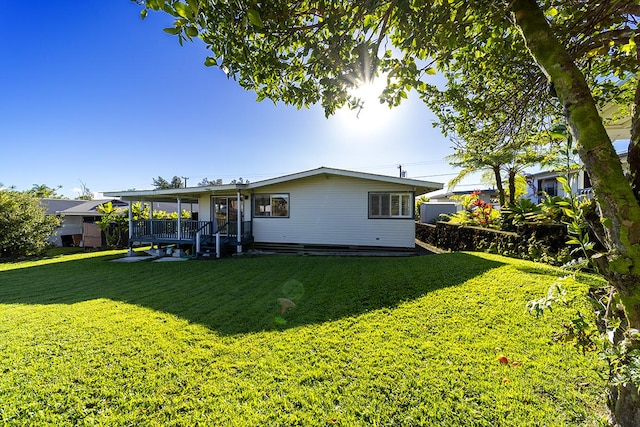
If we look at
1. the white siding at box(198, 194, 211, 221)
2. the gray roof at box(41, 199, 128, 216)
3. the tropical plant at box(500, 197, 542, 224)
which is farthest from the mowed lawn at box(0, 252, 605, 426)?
the gray roof at box(41, 199, 128, 216)

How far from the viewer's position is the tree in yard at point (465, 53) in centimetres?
122

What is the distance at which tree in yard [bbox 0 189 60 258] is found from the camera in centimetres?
1342

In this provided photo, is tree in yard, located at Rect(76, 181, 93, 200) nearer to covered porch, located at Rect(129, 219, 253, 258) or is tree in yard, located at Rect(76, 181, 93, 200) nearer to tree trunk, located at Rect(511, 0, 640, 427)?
covered porch, located at Rect(129, 219, 253, 258)

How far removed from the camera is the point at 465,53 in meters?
3.08

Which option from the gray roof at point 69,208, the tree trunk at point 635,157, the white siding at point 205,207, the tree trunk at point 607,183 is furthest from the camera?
the gray roof at point 69,208

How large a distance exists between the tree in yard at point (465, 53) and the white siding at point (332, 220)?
25.9 feet

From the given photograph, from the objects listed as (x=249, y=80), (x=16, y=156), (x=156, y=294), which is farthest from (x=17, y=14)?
(x=16, y=156)

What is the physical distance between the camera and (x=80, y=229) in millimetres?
20562

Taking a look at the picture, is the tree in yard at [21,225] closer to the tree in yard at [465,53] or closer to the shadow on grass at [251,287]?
the shadow on grass at [251,287]

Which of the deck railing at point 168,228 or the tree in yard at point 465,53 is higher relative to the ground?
the tree in yard at point 465,53

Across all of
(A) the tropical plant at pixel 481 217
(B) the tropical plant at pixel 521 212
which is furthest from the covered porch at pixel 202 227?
(B) the tropical plant at pixel 521 212

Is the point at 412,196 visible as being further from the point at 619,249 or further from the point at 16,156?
the point at 16,156

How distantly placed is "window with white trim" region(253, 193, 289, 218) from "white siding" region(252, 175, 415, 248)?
21 centimetres

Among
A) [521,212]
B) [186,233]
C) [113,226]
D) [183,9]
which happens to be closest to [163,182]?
[113,226]
